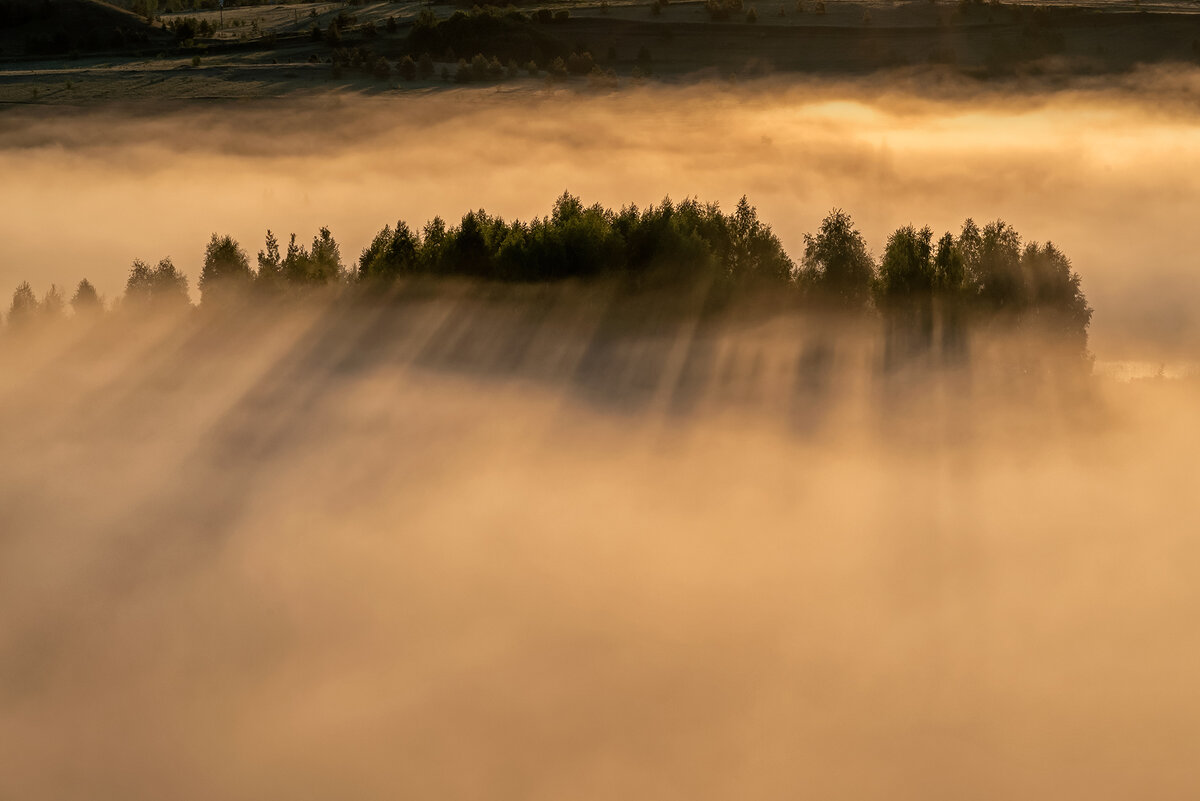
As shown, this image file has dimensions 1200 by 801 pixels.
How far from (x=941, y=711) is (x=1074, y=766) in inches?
497

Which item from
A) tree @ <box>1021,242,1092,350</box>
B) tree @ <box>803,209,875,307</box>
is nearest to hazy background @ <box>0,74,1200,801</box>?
tree @ <box>803,209,875,307</box>

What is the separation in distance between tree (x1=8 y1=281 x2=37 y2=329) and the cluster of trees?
39.0 m

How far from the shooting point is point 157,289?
15238 centimetres

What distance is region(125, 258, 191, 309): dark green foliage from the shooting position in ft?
499

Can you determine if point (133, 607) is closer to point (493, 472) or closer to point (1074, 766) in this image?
point (493, 472)

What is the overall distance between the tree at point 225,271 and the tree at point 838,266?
6336 cm

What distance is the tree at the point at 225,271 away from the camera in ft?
479

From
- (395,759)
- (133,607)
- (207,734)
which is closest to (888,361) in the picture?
(395,759)

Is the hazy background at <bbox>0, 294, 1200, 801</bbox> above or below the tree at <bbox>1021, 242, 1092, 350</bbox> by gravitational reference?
below

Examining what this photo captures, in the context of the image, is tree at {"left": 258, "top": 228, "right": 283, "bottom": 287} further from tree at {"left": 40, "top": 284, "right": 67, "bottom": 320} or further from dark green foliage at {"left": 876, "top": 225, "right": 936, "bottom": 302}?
dark green foliage at {"left": 876, "top": 225, "right": 936, "bottom": 302}

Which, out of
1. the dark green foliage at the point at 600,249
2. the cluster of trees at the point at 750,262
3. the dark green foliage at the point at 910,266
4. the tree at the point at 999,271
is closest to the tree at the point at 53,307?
the cluster of trees at the point at 750,262

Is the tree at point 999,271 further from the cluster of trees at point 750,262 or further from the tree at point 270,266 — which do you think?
the tree at point 270,266

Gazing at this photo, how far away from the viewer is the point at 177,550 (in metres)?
144

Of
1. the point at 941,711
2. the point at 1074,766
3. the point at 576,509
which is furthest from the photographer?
the point at 576,509
